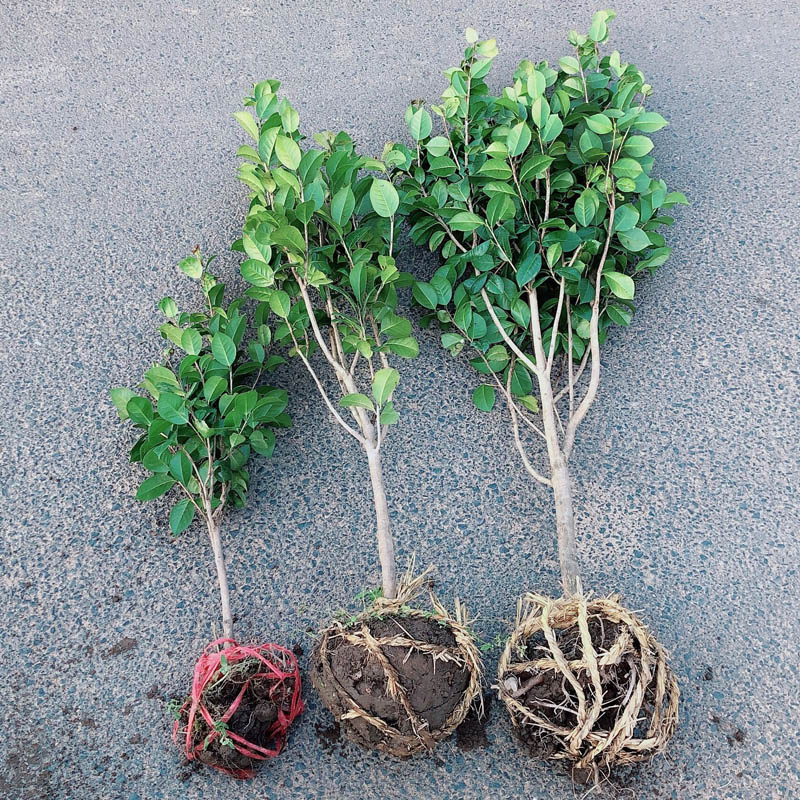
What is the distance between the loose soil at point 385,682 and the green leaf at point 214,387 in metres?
0.47

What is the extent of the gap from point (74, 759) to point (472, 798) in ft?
2.07

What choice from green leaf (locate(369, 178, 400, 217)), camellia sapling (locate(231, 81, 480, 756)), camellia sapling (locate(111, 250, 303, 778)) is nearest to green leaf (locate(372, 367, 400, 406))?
camellia sapling (locate(231, 81, 480, 756))

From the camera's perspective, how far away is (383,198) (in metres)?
1.29

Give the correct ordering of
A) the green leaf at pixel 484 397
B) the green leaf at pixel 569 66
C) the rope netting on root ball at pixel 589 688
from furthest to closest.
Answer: the green leaf at pixel 569 66, the green leaf at pixel 484 397, the rope netting on root ball at pixel 589 688

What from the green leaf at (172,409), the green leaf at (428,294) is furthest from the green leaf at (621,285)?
the green leaf at (172,409)

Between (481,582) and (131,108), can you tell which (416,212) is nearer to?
(481,582)

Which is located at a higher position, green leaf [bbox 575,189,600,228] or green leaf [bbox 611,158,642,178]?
green leaf [bbox 611,158,642,178]

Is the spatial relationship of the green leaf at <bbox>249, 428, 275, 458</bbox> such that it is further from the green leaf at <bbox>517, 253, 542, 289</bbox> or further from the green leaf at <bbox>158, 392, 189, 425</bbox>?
the green leaf at <bbox>517, 253, 542, 289</bbox>

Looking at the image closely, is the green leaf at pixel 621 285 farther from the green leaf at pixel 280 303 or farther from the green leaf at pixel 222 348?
the green leaf at pixel 222 348

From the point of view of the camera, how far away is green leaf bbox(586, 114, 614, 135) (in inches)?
51.9

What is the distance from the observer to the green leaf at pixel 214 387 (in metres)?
1.22

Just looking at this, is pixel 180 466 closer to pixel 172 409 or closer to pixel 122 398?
pixel 172 409

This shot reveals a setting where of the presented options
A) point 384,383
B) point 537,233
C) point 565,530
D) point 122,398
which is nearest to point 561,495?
point 565,530

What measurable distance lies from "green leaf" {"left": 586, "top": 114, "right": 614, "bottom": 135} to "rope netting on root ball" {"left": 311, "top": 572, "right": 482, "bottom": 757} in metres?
0.93
